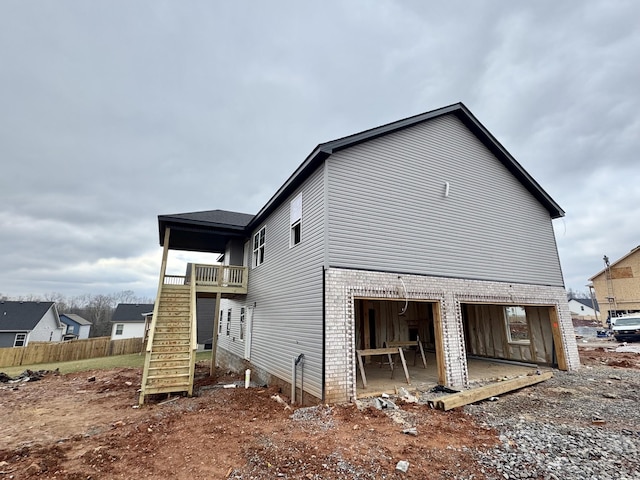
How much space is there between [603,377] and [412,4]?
15365 millimetres

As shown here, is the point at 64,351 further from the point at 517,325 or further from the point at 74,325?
the point at 74,325

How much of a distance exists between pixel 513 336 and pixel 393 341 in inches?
259

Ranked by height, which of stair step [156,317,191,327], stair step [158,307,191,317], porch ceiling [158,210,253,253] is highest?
porch ceiling [158,210,253,253]

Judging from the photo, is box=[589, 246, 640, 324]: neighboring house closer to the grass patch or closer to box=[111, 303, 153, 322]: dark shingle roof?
the grass patch

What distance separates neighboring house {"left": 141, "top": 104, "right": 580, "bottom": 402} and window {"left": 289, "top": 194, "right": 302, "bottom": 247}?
0.12 ft

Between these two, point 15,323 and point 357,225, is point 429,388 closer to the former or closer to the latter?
point 357,225

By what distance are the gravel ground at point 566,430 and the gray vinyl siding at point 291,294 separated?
143 inches

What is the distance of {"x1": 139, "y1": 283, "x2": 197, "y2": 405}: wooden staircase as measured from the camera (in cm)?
825

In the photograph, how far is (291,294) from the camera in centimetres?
848

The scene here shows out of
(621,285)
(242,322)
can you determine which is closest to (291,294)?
(242,322)

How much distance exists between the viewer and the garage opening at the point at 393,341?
28.0 ft

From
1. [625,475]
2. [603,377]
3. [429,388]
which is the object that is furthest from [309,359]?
[603,377]

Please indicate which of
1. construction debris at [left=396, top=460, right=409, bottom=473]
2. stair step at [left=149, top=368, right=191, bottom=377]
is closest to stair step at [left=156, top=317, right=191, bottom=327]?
stair step at [left=149, top=368, right=191, bottom=377]

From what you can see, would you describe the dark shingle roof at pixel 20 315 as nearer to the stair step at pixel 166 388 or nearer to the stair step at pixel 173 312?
the stair step at pixel 173 312
